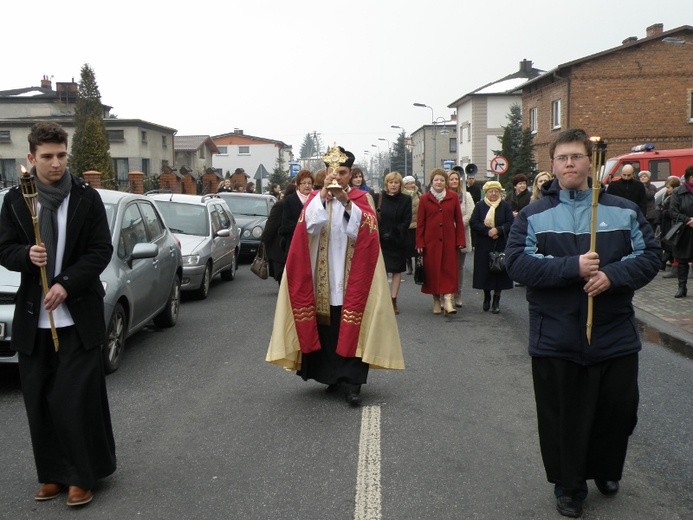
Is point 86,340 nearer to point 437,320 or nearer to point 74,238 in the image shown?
point 74,238

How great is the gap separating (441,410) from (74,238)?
A: 10.5ft

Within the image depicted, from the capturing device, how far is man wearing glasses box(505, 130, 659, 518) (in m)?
4.18

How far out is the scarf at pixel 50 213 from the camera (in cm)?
450

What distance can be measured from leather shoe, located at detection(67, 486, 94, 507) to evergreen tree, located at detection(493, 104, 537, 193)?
38348 mm

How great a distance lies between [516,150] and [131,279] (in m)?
46.8

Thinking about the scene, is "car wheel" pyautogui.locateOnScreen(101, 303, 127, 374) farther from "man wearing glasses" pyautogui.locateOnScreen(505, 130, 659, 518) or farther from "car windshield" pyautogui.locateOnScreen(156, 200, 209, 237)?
"car windshield" pyautogui.locateOnScreen(156, 200, 209, 237)

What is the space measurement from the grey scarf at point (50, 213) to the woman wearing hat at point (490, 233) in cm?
773

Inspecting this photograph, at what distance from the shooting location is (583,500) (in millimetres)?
4406

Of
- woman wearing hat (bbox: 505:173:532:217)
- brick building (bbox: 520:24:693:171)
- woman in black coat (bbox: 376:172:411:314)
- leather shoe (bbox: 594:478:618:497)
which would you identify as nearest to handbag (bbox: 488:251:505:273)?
woman in black coat (bbox: 376:172:411:314)

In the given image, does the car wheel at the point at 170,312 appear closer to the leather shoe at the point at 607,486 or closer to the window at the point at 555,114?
the leather shoe at the point at 607,486

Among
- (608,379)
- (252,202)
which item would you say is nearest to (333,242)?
(608,379)

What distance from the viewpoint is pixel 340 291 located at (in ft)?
21.7

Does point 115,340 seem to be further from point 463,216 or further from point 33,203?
point 463,216

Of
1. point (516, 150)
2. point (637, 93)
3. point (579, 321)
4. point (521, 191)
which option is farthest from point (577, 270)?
point (516, 150)
